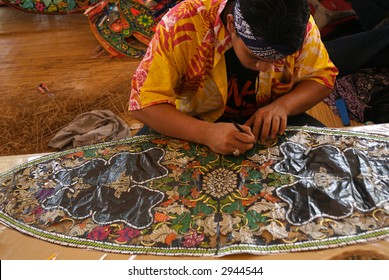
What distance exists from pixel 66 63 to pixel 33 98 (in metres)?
0.48

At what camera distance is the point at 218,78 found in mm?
1195

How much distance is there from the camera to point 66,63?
277 centimetres

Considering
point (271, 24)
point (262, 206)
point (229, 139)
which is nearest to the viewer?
point (271, 24)

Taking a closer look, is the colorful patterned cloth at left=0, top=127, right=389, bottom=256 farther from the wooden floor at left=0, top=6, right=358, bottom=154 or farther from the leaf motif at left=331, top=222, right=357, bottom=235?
the wooden floor at left=0, top=6, right=358, bottom=154

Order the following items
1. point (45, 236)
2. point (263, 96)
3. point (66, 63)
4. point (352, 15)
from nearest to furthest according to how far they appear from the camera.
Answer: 1. point (45, 236)
2. point (263, 96)
3. point (352, 15)
4. point (66, 63)

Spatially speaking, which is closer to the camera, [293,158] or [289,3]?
[289,3]

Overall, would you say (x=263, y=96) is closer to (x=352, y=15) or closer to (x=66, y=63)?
(x=352, y=15)

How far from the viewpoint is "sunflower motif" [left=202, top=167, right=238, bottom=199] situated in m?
1.05

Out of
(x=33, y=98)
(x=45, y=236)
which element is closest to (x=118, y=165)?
(x=45, y=236)

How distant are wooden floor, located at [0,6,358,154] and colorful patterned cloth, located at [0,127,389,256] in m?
0.96

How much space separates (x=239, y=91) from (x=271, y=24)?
0.41 metres

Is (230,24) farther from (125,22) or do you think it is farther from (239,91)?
(125,22)

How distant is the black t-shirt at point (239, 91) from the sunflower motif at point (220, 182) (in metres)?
0.29

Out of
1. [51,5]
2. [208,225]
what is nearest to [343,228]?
[208,225]
